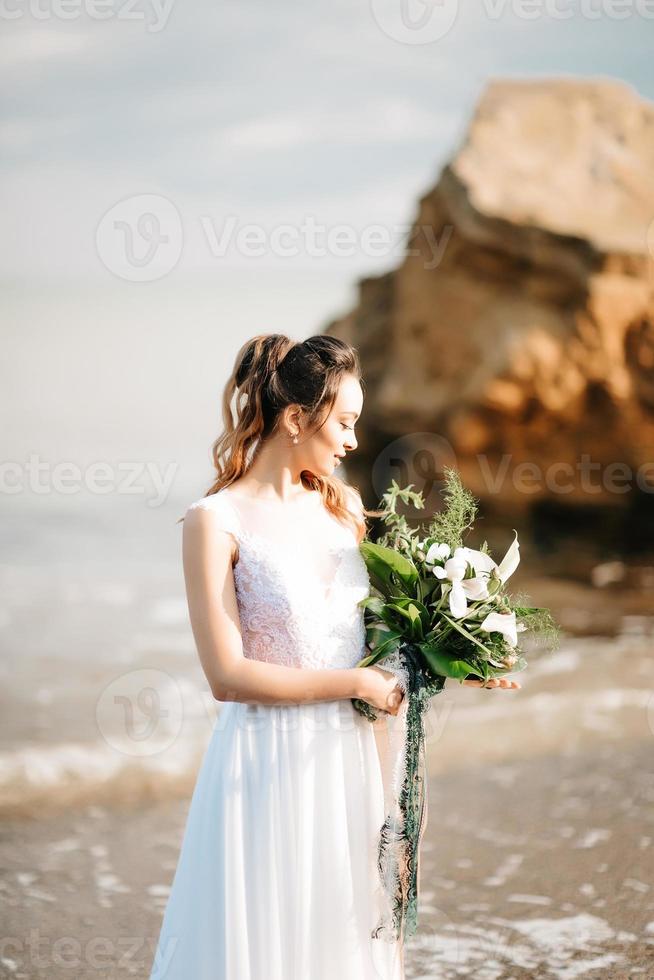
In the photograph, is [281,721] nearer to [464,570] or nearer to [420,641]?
[420,641]

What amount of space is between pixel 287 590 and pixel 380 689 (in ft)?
1.22

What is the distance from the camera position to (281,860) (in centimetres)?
281

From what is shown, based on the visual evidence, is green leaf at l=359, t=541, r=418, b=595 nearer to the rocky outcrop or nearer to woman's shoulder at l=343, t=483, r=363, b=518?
woman's shoulder at l=343, t=483, r=363, b=518

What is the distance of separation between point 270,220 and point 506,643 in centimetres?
2916

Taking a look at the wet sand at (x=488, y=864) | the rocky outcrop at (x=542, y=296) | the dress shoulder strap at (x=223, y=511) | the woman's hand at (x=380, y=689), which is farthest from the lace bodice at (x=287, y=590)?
the rocky outcrop at (x=542, y=296)

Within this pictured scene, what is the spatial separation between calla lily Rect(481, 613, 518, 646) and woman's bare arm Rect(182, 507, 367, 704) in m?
0.37

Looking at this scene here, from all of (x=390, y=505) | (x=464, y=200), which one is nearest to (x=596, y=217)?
(x=464, y=200)

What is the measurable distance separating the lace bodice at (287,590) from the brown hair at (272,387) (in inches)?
5.7

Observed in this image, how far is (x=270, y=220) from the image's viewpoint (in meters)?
30.7

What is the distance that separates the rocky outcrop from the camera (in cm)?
1264

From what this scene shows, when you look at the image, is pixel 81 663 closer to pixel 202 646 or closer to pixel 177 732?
pixel 177 732

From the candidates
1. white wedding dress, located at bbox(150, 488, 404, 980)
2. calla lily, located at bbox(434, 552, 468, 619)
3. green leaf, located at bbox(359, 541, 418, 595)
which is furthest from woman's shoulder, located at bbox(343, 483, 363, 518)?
calla lily, located at bbox(434, 552, 468, 619)

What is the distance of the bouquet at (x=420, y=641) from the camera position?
2848 millimetres

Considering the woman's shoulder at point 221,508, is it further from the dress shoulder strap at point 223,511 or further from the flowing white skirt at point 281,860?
the flowing white skirt at point 281,860
